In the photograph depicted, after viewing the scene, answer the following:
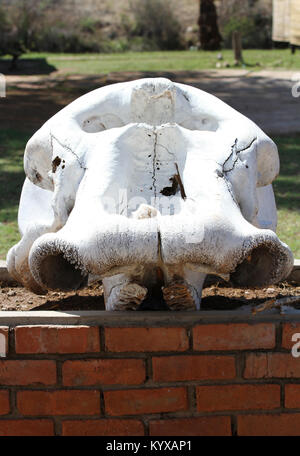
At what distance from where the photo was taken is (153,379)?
9.05 feet

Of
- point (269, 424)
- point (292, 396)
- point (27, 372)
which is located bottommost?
point (269, 424)

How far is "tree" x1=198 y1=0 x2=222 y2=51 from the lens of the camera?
23.9 m

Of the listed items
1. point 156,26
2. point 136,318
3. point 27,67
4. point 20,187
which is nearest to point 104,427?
point 136,318

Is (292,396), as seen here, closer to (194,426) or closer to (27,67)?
(194,426)

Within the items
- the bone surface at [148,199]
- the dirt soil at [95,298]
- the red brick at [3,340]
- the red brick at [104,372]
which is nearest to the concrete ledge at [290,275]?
the dirt soil at [95,298]

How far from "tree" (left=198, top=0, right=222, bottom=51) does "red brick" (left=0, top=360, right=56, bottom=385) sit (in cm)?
2207

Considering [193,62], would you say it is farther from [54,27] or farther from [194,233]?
[194,233]

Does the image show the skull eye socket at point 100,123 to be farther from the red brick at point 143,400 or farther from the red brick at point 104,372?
the red brick at point 143,400

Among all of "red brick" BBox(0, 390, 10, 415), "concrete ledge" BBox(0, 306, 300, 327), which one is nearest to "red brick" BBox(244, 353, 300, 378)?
"concrete ledge" BBox(0, 306, 300, 327)

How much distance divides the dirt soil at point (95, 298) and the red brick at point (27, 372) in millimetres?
546

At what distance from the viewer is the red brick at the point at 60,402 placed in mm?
2764

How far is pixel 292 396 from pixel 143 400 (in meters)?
0.53

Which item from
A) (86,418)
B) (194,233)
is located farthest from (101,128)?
(86,418)

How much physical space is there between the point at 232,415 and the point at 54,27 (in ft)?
80.9
